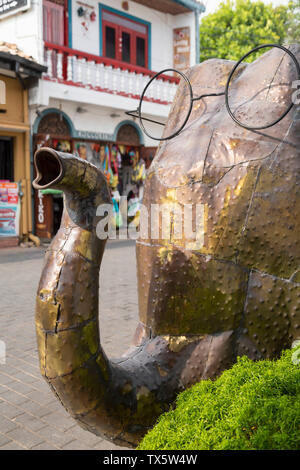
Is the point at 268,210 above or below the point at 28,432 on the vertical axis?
above

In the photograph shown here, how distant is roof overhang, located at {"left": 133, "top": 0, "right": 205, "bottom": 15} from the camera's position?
13.5m

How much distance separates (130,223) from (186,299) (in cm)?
1259

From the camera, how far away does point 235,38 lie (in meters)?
20.6

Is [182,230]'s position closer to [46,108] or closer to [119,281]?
[119,281]

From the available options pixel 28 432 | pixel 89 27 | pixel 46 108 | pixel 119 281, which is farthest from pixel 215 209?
pixel 89 27

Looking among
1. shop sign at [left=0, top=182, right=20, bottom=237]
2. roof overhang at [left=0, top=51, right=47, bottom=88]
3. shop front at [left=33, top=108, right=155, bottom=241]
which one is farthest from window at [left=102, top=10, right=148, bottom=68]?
shop sign at [left=0, top=182, right=20, bottom=237]

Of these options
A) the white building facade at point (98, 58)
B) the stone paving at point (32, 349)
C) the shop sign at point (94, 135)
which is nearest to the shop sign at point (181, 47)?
the white building facade at point (98, 58)

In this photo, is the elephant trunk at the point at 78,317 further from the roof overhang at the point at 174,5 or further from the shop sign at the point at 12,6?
the roof overhang at the point at 174,5

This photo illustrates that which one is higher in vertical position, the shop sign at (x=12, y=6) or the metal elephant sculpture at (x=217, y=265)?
the shop sign at (x=12, y=6)

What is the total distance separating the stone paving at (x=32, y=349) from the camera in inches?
123

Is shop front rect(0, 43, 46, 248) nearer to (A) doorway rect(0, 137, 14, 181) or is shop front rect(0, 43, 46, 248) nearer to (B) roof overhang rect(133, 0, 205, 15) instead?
(A) doorway rect(0, 137, 14, 181)

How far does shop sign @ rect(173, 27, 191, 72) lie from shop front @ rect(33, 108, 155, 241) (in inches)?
109

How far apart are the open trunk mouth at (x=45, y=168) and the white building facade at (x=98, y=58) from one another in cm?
999

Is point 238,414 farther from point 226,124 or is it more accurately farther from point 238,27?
point 238,27
